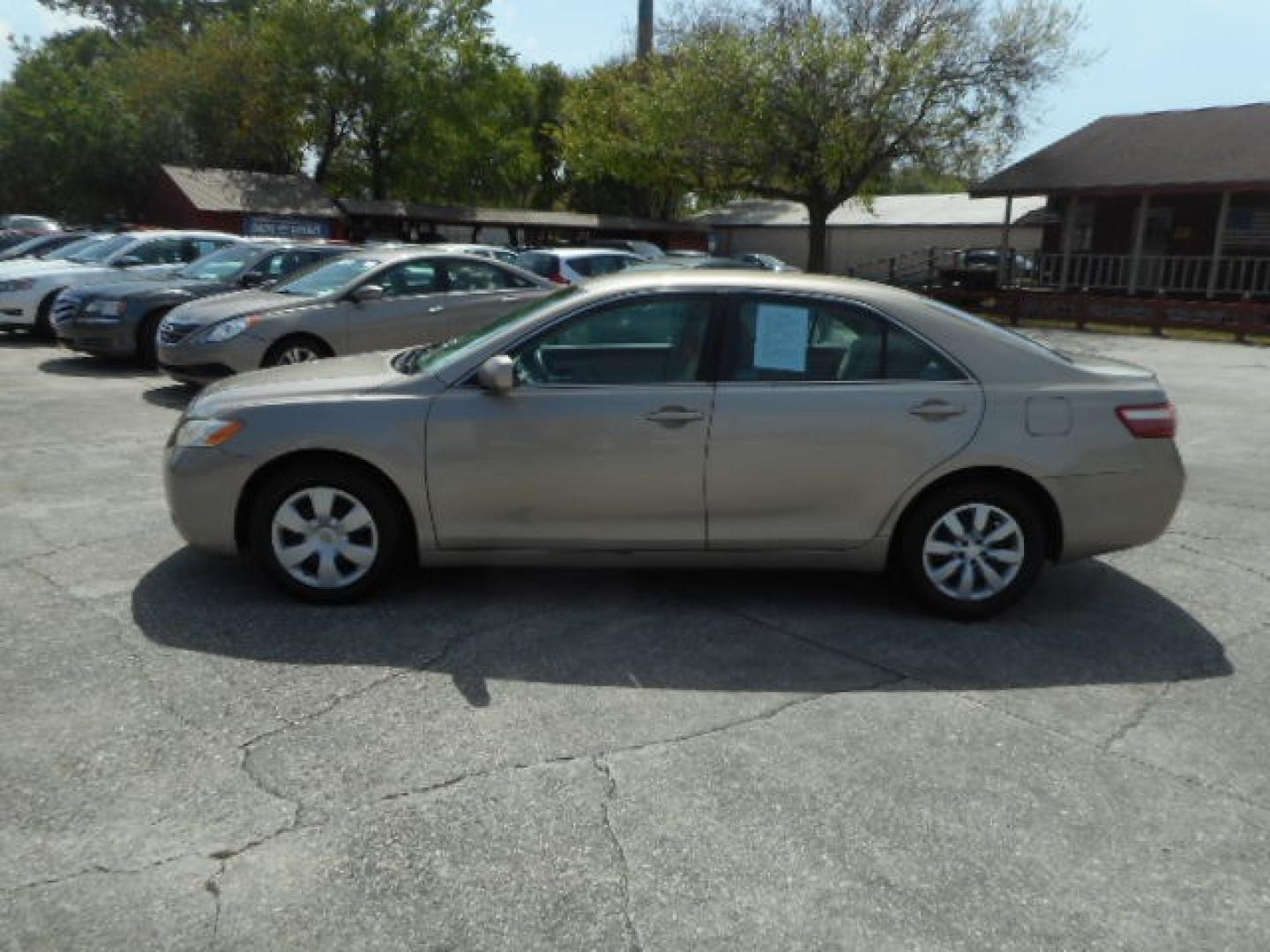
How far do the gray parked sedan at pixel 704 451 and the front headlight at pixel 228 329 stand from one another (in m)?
4.94

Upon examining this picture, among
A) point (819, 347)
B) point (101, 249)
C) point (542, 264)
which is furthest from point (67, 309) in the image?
point (819, 347)

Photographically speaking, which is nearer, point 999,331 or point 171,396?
point 999,331

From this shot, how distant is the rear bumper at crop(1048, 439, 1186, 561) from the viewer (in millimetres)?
4664

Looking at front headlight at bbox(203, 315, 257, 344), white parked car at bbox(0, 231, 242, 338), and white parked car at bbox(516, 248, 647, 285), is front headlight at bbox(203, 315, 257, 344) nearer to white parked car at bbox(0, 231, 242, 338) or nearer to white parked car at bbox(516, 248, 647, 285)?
white parked car at bbox(0, 231, 242, 338)

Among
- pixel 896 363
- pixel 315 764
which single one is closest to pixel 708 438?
pixel 896 363

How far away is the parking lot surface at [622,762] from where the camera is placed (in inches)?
106

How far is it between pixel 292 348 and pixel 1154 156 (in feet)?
80.6

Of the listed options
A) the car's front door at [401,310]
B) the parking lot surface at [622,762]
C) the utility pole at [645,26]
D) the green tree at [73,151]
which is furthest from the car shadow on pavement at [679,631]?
the green tree at [73,151]

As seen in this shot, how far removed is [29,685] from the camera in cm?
382

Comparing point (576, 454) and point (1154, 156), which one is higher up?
point (1154, 156)

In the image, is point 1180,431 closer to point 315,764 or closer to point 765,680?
point 765,680

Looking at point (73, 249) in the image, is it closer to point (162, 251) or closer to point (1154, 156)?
point (162, 251)

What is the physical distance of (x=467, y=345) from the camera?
484 centimetres

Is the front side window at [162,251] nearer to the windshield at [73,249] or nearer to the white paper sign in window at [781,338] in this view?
the windshield at [73,249]
